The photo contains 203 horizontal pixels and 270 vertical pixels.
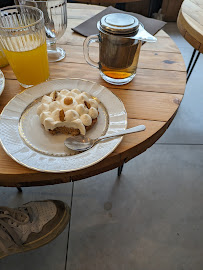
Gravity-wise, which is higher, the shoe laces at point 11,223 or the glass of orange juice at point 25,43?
the glass of orange juice at point 25,43

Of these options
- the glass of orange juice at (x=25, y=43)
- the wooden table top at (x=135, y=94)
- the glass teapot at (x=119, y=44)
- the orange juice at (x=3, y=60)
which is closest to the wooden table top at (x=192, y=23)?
the wooden table top at (x=135, y=94)

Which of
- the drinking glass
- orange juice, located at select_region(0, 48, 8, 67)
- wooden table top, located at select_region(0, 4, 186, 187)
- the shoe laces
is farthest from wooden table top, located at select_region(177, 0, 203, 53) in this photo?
the shoe laces

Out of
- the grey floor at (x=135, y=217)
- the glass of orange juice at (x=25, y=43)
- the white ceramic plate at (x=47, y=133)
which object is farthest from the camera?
A: the grey floor at (x=135, y=217)

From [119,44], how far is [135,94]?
0.16m

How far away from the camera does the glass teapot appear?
1.95ft

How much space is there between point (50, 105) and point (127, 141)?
0.71ft

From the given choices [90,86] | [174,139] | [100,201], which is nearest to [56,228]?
[100,201]

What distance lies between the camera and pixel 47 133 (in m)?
0.56

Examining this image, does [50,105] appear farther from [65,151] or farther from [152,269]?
[152,269]

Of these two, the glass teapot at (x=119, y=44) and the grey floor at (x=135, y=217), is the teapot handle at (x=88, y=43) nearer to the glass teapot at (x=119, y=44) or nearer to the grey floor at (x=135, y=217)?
the glass teapot at (x=119, y=44)

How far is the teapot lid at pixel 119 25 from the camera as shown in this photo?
59 cm

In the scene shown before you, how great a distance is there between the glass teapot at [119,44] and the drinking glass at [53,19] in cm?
15

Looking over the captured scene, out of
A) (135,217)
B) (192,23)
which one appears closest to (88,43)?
(192,23)

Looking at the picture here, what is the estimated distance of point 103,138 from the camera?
1.74 feet
